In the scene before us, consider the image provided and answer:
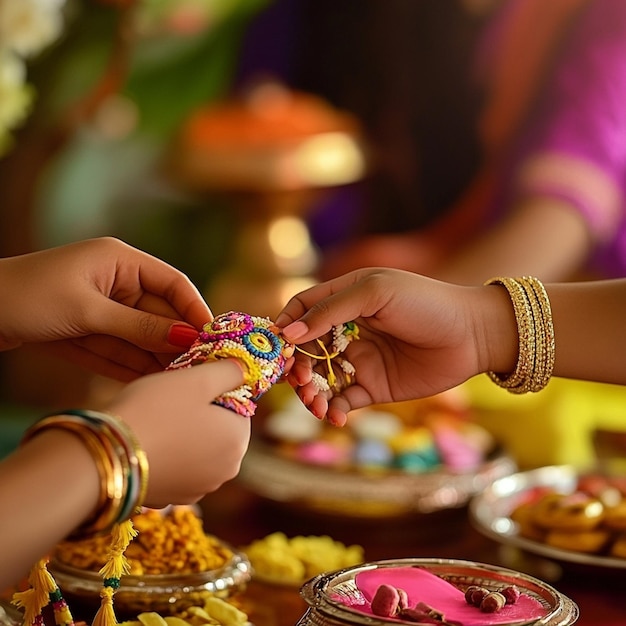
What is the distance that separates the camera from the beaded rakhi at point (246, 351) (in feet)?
3.21

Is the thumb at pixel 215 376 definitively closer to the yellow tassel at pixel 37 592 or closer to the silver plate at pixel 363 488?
the yellow tassel at pixel 37 592

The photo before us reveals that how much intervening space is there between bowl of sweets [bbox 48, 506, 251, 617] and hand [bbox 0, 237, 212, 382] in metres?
0.18

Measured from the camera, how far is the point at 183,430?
2.89ft

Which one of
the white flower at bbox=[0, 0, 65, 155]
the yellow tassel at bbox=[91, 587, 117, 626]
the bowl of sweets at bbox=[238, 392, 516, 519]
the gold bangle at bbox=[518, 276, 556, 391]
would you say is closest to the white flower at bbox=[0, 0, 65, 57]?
the white flower at bbox=[0, 0, 65, 155]

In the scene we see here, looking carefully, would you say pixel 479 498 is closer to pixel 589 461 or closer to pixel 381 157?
pixel 589 461

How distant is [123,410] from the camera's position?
2.83 feet

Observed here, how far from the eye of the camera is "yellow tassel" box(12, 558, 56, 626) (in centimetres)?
100

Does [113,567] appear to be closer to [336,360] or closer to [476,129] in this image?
[336,360]

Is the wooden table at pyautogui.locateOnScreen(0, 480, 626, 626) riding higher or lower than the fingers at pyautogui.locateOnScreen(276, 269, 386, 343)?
lower

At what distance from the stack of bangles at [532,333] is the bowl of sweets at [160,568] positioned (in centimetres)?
36

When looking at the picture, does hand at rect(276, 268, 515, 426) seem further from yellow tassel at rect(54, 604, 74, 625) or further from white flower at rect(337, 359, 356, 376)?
yellow tassel at rect(54, 604, 74, 625)

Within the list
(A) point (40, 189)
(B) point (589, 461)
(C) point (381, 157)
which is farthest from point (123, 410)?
(A) point (40, 189)

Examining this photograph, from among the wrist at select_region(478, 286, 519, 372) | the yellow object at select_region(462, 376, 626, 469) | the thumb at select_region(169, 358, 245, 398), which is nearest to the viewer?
the thumb at select_region(169, 358, 245, 398)

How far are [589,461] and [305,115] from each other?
143 cm
